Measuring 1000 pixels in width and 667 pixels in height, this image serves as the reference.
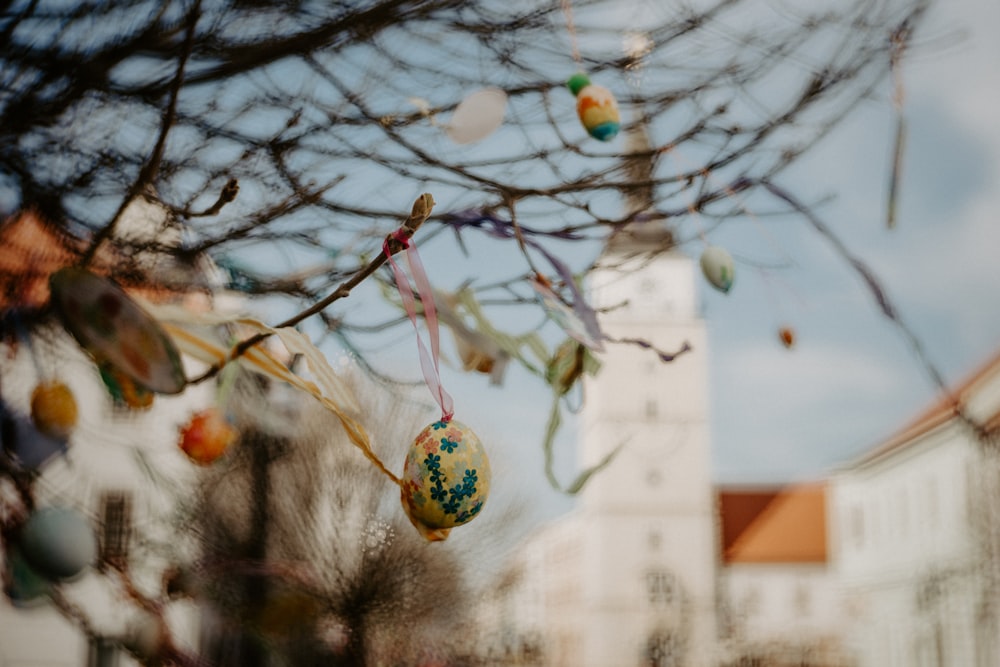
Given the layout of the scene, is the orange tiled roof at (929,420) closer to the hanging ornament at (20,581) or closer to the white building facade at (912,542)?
the white building facade at (912,542)

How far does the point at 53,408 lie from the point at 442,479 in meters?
1.54

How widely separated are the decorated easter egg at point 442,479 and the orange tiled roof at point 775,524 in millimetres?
51892

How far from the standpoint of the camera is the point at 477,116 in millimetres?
2867

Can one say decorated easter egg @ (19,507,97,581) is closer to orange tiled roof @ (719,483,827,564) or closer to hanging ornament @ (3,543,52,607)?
hanging ornament @ (3,543,52,607)

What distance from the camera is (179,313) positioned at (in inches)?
Answer: 90.7

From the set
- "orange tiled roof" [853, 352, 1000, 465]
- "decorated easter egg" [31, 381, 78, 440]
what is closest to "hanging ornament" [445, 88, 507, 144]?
"decorated easter egg" [31, 381, 78, 440]

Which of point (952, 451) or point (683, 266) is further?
point (683, 266)

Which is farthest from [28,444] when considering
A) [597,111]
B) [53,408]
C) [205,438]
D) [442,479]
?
[597,111]

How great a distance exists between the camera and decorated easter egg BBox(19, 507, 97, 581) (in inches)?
104

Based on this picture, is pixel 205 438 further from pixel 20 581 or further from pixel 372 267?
pixel 372 267

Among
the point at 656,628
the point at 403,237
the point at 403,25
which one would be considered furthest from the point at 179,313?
the point at 656,628

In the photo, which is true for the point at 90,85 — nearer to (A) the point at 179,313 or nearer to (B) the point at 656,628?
Answer: (A) the point at 179,313

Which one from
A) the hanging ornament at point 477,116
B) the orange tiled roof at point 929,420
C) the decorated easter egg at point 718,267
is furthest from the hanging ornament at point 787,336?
the orange tiled roof at point 929,420

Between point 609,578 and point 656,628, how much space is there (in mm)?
3390
